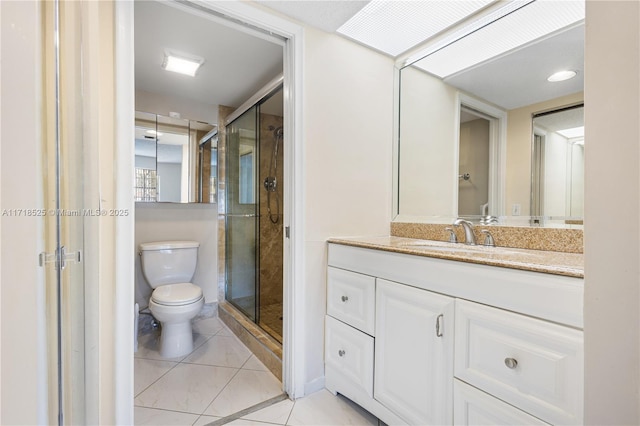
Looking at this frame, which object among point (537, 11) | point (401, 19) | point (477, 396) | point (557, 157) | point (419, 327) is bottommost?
point (477, 396)

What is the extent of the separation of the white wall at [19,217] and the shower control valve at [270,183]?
7.68ft

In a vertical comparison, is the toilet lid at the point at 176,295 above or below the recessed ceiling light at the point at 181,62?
below

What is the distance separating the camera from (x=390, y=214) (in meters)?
2.03

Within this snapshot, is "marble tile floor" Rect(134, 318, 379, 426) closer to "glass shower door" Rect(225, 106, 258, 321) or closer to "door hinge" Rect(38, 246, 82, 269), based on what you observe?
"glass shower door" Rect(225, 106, 258, 321)

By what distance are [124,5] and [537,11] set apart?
1.86m

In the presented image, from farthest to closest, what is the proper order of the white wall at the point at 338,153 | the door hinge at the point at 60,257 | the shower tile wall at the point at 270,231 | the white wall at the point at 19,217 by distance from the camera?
the shower tile wall at the point at 270,231, the white wall at the point at 338,153, the door hinge at the point at 60,257, the white wall at the point at 19,217

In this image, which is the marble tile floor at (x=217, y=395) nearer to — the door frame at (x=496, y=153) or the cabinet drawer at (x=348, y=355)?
the cabinet drawer at (x=348, y=355)

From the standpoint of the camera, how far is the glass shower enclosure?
2.80 meters

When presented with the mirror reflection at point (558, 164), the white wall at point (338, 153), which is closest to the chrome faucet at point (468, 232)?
the mirror reflection at point (558, 164)

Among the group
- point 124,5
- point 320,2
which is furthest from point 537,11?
point 124,5

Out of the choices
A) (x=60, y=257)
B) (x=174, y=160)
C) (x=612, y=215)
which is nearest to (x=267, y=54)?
(x=174, y=160)

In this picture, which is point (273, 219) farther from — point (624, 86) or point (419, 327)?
point (624, 86)

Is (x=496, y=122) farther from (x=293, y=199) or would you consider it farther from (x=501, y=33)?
(x=293, y=199)

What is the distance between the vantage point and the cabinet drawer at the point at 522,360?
828 mm
